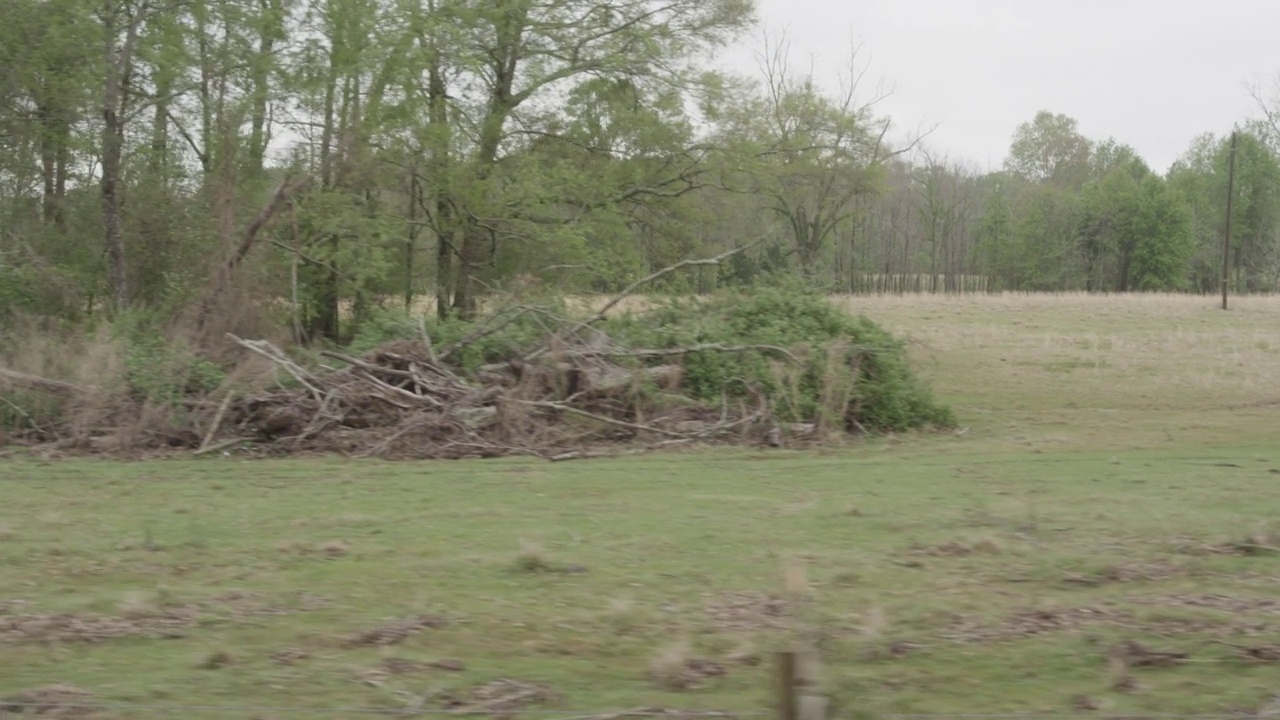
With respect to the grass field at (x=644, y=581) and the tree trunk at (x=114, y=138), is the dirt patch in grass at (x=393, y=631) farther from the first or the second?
the tree trunk at (x=114, y=138)

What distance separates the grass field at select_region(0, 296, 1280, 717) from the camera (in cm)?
641

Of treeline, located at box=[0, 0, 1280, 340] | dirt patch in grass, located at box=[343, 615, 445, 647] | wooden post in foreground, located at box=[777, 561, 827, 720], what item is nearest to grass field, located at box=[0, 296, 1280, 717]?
dirt patch in grass, located at box=[343, 615, 445, 647]

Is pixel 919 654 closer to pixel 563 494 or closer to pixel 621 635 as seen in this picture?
pixel 621 635

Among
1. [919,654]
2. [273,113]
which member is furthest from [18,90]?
[919,654]

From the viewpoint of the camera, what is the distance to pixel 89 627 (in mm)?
7457

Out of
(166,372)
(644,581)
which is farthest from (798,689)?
(166,372)

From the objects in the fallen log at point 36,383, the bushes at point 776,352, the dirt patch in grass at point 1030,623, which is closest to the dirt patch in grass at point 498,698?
the dirt patch in grass at point 1030,623

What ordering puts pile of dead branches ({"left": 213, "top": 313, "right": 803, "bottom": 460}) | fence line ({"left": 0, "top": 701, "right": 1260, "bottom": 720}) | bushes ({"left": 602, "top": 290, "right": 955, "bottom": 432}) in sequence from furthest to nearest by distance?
bushes ({"left": 602, "top": 290, "right": 955, "bottom": 432})
pile of dead branches ({"left": 213, "top": 313, "right": 803, "bottom": 460})
fence line ({"left": 0, "top": 701, "right": 1260, "bottom": 720})

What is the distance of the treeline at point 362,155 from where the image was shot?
25.9 m

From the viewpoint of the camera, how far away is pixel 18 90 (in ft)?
86.9

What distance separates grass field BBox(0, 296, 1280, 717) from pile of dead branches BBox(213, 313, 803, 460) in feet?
4.11

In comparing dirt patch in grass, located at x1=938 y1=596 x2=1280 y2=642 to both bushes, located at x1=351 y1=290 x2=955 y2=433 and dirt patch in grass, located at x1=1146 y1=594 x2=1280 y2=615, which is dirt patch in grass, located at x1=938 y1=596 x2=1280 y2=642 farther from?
bushes, located at x1=351 y1=290 x2=955 y2=433

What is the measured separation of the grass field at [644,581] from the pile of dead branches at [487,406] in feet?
4.11

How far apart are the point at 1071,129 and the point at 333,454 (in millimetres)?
103303
